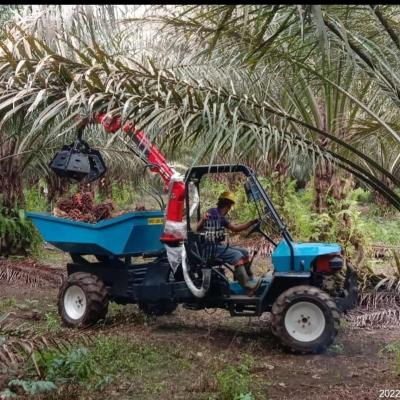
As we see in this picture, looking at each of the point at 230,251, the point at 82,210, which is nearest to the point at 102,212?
the point at 82,210

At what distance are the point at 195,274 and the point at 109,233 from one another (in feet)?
3.84

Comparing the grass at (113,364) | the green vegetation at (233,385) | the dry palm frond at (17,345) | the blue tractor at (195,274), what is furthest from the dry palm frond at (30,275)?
the dry palm frond at (17,345)

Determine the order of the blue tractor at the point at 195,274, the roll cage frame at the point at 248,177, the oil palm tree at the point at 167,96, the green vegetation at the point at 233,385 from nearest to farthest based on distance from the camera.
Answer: the green vegetation at the point at 233,385 < the oil palm tree at the point at 167,96 < the blue tractor at the point at 195,274 < the roll cage frame at the point at 248,177

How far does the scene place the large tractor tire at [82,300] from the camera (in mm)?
7848

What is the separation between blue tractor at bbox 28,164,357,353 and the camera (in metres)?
6.79

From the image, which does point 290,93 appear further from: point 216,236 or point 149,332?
point 149,332

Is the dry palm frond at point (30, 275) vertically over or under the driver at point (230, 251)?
under

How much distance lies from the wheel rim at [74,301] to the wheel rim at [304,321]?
269 cm

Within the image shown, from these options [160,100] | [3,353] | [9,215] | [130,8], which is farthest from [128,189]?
[3,353]

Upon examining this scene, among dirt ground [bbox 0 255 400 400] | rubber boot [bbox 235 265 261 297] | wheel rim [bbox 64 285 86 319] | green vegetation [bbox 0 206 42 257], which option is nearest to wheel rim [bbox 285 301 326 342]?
dirt ground [bbox 0 255 400 400]

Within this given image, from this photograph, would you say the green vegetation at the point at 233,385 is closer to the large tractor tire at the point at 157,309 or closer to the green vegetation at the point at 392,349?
the green vegetation at the point at 392,349

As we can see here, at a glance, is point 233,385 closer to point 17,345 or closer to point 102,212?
point 17,345

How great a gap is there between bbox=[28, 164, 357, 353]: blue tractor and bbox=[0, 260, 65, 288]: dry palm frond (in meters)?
2.50

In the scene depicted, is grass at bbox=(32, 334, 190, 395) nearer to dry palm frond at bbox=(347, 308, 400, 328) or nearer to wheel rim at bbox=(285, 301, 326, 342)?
wheel rim at bbox=(285, 301, 326, 342)
